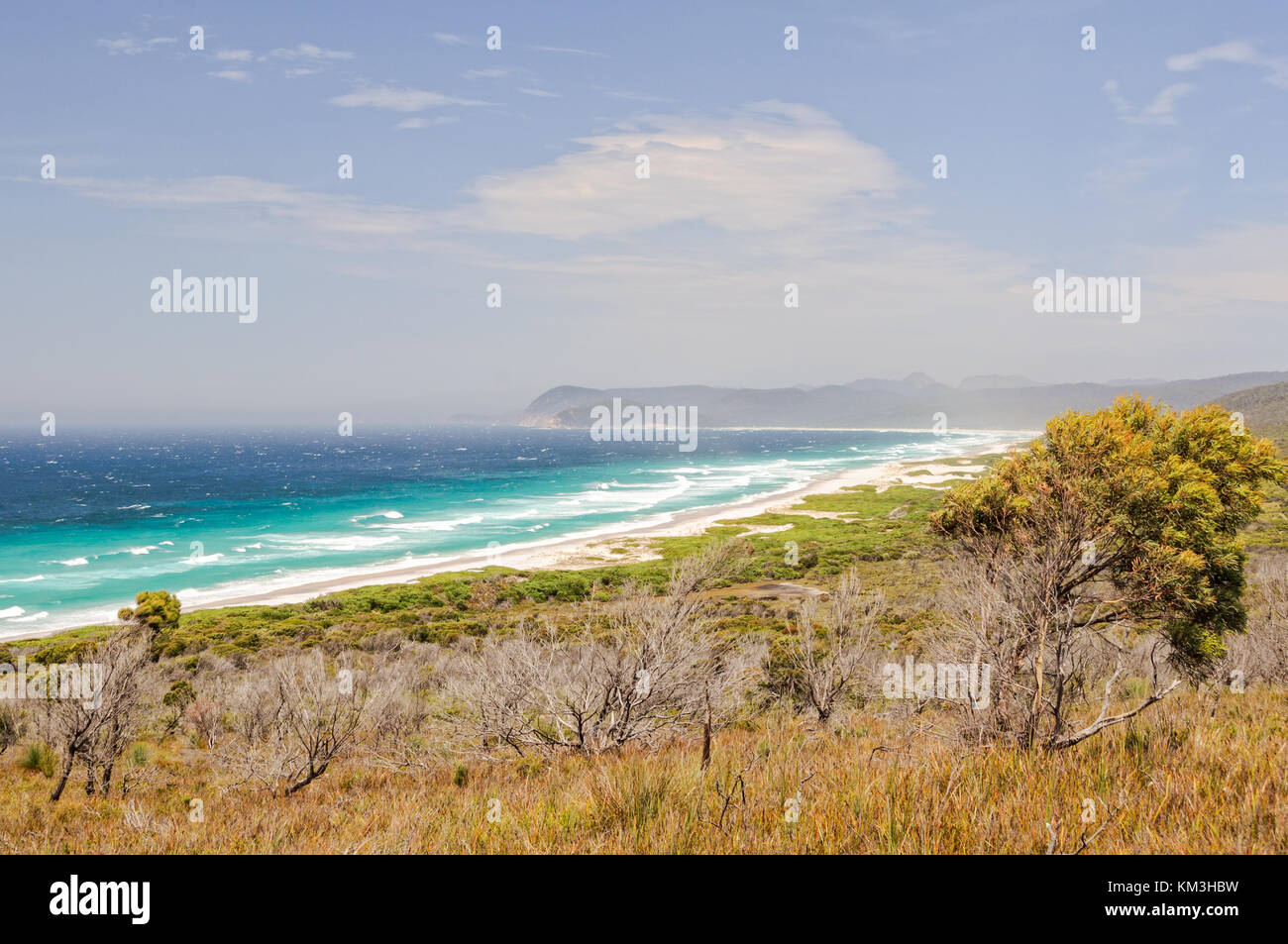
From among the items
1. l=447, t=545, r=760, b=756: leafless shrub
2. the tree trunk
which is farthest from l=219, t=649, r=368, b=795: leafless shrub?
the tree trunk

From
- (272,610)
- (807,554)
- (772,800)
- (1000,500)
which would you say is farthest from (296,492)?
(772,800)

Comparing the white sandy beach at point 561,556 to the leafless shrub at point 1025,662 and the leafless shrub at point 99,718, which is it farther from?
the leafless shrub at point 99,718

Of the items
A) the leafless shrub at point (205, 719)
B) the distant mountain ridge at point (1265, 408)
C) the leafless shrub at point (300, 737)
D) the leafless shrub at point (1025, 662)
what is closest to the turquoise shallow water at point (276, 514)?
the leafless shrub at point (205, 719)

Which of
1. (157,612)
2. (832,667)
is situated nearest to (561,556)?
(157,612)

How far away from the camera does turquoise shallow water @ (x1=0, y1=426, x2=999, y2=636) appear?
43031mm

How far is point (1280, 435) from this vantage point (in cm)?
7131

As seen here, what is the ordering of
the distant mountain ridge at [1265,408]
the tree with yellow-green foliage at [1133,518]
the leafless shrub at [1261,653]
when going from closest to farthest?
the tree with yellow-green foliage at [1133,518], the leafless shrub at [1261,653], the distant mountain ridge at [1265,408]

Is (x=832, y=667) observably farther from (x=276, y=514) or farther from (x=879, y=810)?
(x=276, y=514)

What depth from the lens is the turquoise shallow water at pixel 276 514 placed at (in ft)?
141

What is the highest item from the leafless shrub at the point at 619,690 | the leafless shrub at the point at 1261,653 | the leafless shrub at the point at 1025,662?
the leafless shrub at the point at 1025,662

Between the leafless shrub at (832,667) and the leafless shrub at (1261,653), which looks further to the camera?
the leafless shrub at (832,667)

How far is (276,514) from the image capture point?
2790 inches

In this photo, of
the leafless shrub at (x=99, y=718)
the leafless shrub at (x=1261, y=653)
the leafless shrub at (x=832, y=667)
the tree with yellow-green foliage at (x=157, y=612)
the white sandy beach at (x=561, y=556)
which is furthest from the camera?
the white sandy beach at (x=561, y=556)
